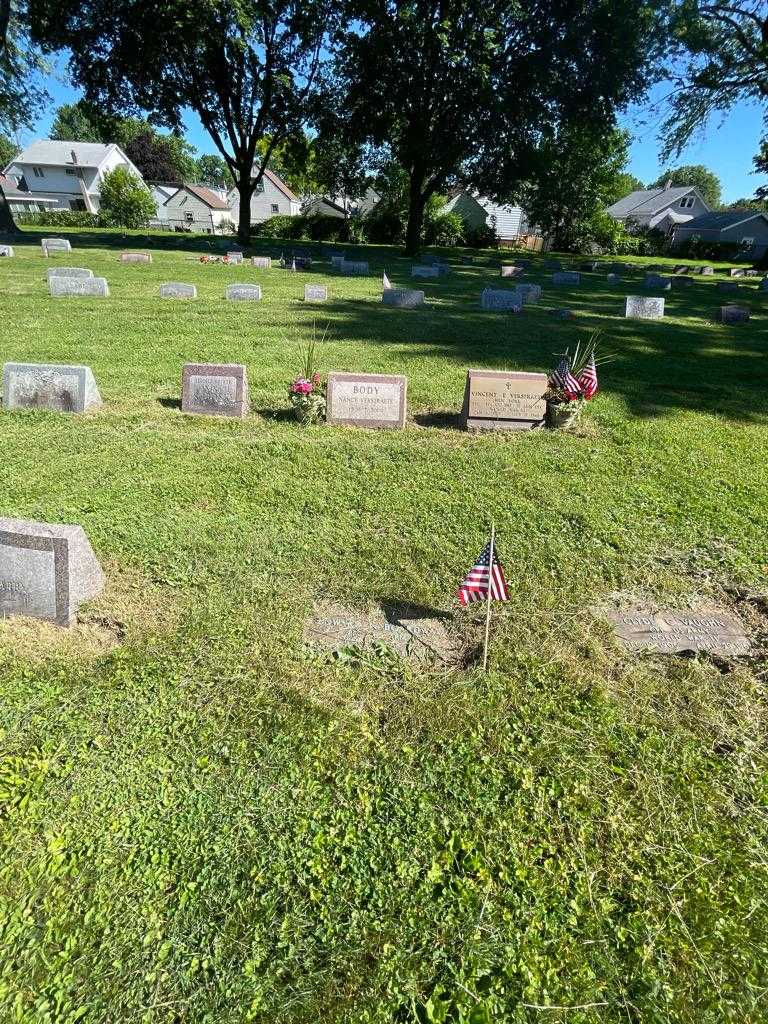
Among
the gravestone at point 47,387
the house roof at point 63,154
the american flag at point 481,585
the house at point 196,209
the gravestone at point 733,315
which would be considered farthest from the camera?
the house at point 196,209

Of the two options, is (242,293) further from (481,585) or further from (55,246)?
(55,246)

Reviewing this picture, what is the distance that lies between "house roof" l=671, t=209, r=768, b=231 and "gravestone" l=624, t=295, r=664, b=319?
55.3 metres

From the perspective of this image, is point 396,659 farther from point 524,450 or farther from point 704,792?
point 524,450

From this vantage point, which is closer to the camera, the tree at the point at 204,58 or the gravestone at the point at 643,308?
the gravestone at the point at 643,308

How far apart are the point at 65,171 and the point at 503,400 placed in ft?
262

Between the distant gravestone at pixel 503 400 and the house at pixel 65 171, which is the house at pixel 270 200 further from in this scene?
the distant gravestone at pixel 503 400

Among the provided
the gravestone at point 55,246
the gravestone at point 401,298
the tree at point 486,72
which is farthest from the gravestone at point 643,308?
the gravestone at point 55,246

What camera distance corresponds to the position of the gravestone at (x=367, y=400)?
6828mm

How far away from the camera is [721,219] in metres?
58.2

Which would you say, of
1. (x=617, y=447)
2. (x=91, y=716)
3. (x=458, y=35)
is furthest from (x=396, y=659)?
(x=458, y=35)

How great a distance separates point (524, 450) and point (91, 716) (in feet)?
16.9

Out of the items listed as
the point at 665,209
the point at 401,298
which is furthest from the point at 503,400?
the point at 665,209

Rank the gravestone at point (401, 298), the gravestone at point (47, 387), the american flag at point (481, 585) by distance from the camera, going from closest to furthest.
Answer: the american flag at point (481, 585) → the gravestone at point (47, 387) → the gravestone at point (401, 298)

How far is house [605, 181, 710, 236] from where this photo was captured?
64500 mm
